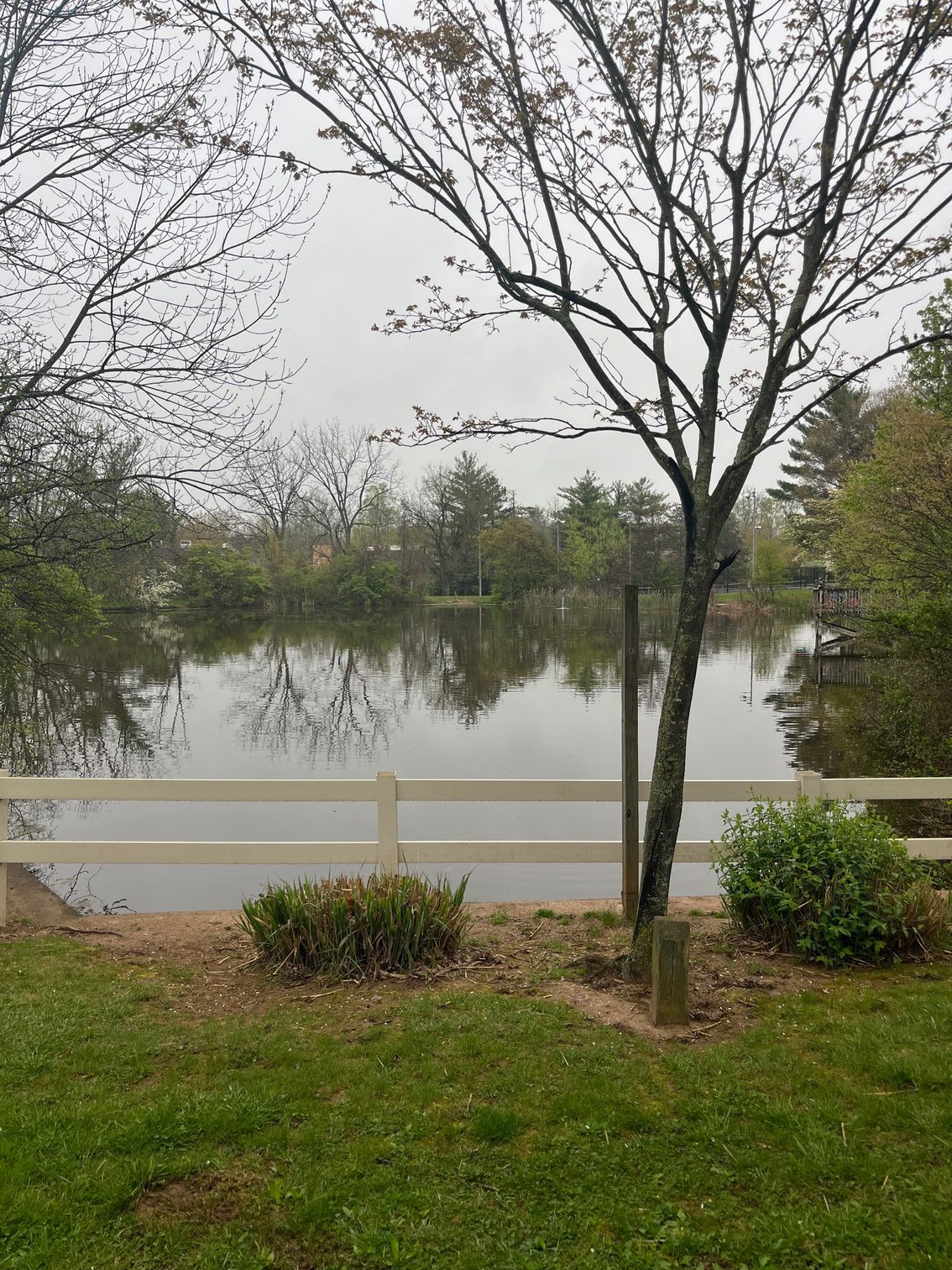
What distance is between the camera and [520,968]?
4.95m

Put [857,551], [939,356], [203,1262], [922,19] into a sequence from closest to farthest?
[203,1262], [922,19], [939,356], [857,551]

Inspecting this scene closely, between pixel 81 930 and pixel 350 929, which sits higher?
pixel 350 929

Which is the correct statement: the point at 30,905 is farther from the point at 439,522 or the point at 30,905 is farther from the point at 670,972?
the point at 439,522

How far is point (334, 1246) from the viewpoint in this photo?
2564 mm

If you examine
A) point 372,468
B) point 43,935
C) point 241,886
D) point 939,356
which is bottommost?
point 241,886

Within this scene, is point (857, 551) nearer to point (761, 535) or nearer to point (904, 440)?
point (904, 440)

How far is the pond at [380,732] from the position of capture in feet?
35.0

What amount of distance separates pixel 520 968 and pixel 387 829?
4.39 feet

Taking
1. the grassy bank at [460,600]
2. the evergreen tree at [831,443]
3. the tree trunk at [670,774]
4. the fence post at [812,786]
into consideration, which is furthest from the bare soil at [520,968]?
the grassy bank at [460,600]

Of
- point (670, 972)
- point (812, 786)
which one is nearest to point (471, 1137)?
point (670, 972)

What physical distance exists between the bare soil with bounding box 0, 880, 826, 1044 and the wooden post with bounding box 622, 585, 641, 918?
0.53m

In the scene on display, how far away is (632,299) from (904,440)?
48.4ft

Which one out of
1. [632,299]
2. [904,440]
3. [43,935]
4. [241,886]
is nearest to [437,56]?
[632,299]

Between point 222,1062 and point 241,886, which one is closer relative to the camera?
point 222,1062
